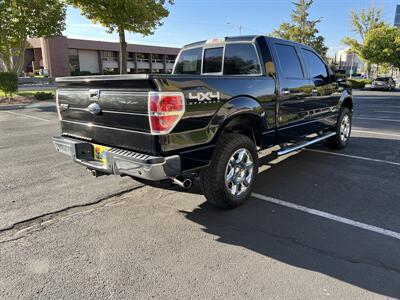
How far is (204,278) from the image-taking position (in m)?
2.62

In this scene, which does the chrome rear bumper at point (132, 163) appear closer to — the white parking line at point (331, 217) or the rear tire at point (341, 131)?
the white parking line at point (331, 217)

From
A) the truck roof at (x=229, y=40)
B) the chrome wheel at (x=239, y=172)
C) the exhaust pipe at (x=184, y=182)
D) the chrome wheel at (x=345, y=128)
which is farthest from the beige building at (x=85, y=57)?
the exhaust pipe at (x=184, y=182)

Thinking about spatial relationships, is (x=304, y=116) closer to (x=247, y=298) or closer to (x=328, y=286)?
(x=328, y=286)

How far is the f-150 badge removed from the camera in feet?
10.3

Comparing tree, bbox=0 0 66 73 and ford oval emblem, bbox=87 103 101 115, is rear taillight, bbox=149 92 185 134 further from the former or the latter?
tree, bbox=0 0 66 73

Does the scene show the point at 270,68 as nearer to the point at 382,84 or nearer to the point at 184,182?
the point at 184,182

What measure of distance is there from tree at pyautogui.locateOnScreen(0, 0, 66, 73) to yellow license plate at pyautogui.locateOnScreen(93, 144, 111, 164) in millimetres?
17302

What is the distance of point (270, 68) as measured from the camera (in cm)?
436

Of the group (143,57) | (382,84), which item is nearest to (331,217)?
(382,84)

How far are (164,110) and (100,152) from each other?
1.07 meters

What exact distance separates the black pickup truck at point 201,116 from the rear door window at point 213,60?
0.05ft

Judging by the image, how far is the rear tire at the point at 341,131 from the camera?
21.9ft

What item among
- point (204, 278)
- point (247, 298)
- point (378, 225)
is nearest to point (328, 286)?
point (247, 298)

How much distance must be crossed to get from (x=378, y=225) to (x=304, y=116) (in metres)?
2.29
